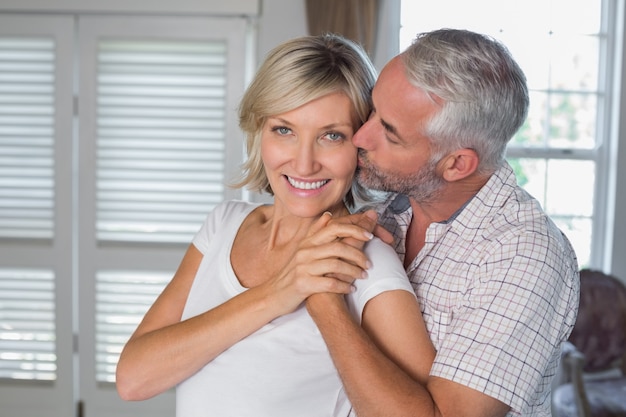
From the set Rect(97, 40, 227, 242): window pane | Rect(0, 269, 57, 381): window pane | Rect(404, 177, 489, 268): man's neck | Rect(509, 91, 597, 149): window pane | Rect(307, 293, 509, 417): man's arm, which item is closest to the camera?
Rect(307, 293, 509, 417): man's arm

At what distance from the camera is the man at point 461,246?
55.7 inches

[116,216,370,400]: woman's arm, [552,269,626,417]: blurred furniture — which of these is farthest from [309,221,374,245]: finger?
[552,269,626,417]: blurred furniture

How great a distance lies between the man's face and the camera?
162cm

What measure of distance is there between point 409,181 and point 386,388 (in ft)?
1.54

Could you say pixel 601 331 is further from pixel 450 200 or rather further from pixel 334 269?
pixel 334 269

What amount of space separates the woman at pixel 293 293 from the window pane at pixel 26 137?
2.66 meters

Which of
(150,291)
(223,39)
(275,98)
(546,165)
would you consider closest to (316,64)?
(275,98)

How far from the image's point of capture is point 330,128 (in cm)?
162

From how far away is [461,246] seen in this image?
5.22 feet

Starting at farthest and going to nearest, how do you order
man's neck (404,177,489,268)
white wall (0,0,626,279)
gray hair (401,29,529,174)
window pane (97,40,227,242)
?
window pane (97,40,227,242) → white wall (0,0,626,279) → man's neck (404,177,489,268) → gray hair (401,29,529,174)

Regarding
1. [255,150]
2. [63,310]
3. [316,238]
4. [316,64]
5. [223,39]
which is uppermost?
[223,39]

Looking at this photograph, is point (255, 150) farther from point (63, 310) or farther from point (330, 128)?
point (63, 310)

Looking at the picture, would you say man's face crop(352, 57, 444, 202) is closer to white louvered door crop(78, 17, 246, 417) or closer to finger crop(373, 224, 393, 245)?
finger crop(373, 224, 393, 245)

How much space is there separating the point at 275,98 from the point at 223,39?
100.0 inches
